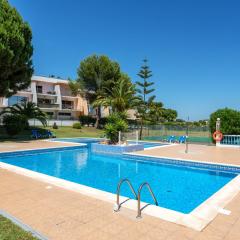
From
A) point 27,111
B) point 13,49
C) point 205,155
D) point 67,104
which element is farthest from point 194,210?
point 67,104

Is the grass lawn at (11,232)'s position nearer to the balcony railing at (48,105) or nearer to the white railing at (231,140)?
the white railing at (231,140)

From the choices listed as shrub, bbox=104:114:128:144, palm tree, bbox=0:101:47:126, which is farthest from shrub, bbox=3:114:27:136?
shrub, bbox=104:114:128:144

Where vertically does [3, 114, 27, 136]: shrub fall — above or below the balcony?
below

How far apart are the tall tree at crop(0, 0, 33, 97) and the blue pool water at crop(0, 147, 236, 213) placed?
816 centimetres

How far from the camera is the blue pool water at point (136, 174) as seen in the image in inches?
277

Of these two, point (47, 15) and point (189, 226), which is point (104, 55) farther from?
point (189, 226)

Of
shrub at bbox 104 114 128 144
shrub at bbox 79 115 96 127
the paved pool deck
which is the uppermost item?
shrub at bbox 79 115 96 127

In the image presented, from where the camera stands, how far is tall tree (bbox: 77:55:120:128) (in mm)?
35094

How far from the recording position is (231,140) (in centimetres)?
1677

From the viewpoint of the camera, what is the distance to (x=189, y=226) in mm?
3965

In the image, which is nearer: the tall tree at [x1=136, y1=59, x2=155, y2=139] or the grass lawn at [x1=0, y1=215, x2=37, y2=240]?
the grass lawn at [x1=0, y1=215, x2=37, y2=240]

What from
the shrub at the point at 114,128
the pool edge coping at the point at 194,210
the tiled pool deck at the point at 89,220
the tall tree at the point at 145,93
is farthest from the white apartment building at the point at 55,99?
the tiled pool deck at the point at 89,220

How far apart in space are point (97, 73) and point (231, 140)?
23239 millimetres

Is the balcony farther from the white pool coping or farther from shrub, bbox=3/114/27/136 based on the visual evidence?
the white pool coping
